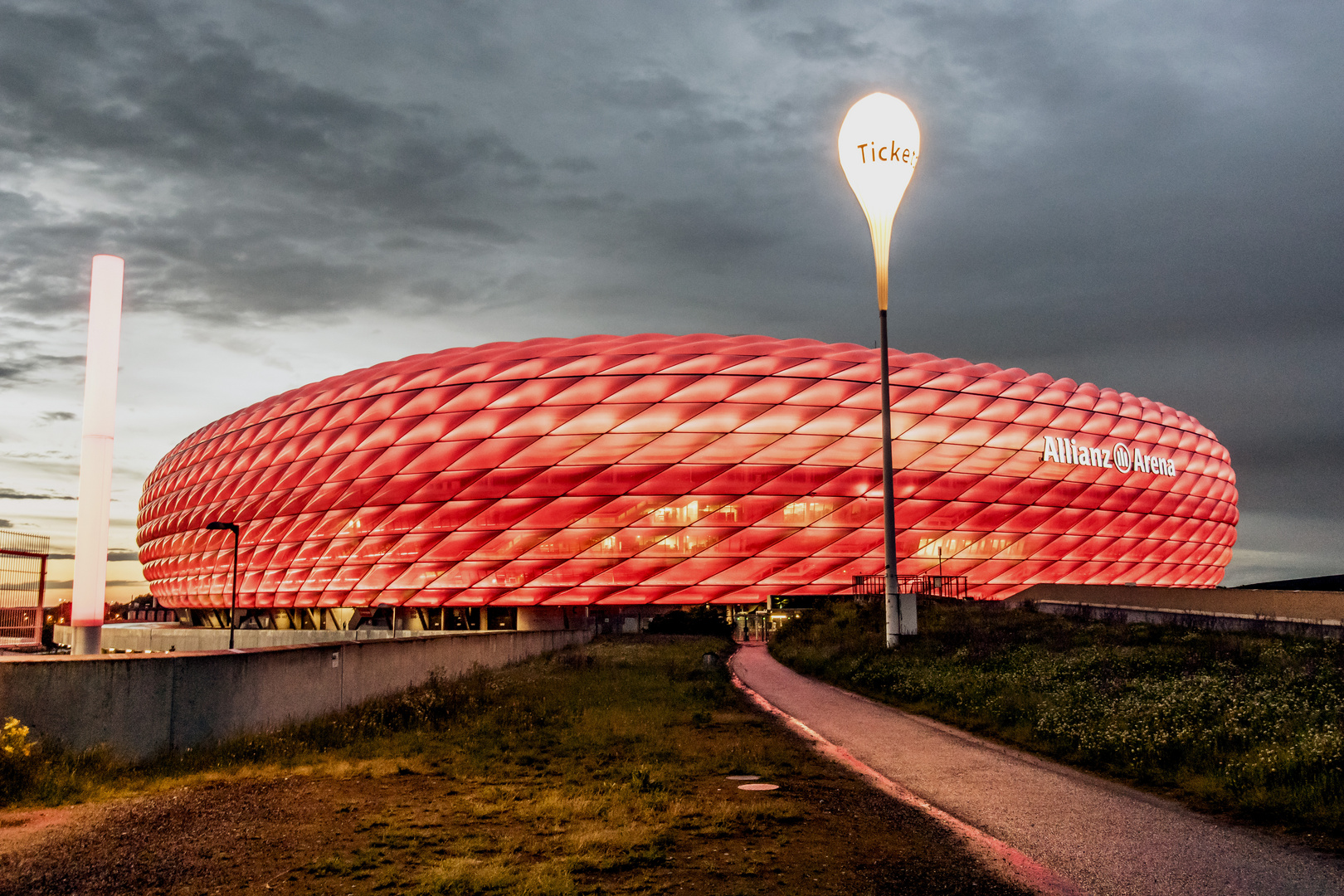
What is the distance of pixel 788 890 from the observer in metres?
5.79

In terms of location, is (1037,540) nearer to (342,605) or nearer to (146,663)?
(342,605)

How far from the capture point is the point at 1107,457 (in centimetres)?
5334

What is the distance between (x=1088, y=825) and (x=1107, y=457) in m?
50.6

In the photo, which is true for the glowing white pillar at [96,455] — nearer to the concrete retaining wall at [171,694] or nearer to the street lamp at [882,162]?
the concrete retaining wall at [171,694]

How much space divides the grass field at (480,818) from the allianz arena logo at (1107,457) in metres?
41.6

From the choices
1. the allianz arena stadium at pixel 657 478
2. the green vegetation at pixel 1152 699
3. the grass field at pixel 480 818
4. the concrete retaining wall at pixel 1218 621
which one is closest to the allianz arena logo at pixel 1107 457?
the allianz arena stadium at pixel 657 478

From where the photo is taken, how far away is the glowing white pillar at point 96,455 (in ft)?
41.1

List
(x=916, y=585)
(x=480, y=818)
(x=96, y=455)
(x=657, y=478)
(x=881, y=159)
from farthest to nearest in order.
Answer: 1. (x=657, y=478)
2. (x=916, y=585)
3. (x=881, y=159)
4. (x=96, y=455)
5. (x=480, y=818)

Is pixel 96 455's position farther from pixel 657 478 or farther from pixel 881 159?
pixel 657 478

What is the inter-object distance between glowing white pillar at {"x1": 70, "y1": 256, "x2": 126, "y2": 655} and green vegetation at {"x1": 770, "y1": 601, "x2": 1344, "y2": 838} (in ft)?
38.6

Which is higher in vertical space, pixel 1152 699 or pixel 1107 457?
pixel 1107 457

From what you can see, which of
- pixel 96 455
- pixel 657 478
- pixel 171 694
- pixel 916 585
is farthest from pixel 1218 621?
pixel 657 478

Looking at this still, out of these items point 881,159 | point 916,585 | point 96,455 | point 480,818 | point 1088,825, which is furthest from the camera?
point 916,585

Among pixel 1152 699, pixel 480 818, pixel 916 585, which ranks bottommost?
pixel 480 818
